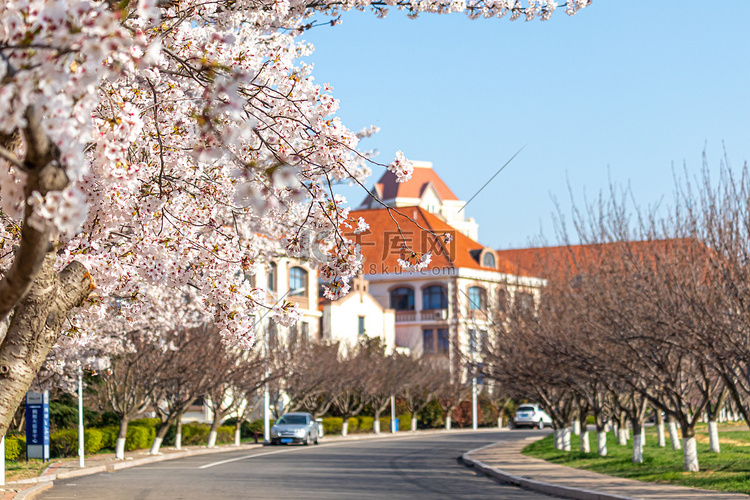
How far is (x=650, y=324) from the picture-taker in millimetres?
19797

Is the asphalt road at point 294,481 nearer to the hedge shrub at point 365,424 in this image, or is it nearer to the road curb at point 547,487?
the road curb at point 547,487

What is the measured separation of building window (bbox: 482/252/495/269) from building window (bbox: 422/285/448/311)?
183 inches

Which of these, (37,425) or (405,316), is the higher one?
(405,316)

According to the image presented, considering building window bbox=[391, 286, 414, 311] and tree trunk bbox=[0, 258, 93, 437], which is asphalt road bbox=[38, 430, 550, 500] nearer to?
tree trunk bbox=[0, 258, 93, 437]

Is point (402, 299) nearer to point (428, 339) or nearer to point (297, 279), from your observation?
point (428, 339)

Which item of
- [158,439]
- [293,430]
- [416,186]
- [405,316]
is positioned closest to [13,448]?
[158,439]

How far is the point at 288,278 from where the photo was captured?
2458 inches

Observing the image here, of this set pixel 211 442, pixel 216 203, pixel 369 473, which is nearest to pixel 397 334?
pixel 211 442

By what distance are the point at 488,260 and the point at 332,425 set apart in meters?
33.1

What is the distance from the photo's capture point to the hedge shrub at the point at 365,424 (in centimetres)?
5812

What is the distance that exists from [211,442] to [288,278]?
24.7 meters

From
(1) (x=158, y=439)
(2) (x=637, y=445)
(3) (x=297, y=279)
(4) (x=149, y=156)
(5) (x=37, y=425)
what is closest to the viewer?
(4) (x=149, y=156)

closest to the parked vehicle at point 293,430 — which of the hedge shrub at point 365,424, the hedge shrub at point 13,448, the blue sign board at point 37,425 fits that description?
the hedge shrub at point 13,448

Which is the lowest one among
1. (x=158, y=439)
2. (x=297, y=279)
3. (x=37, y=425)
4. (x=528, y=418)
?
(x=528, y=418)
